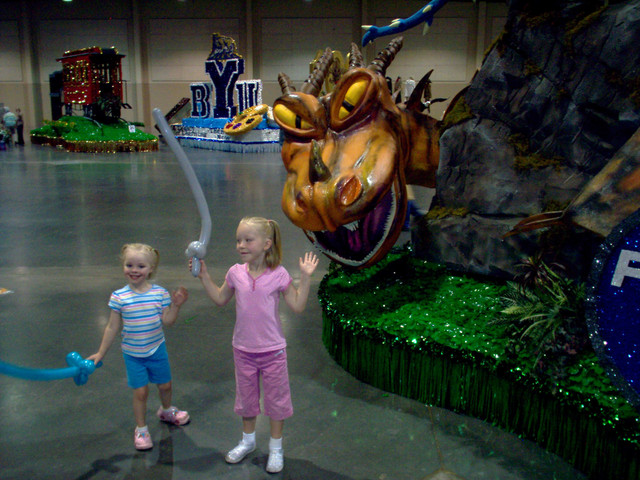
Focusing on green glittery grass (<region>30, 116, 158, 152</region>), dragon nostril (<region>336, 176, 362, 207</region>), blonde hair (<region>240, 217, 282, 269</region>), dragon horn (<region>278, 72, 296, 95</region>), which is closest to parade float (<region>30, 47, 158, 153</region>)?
green glittery grass (<region>30, 116, 158, 152</region>)

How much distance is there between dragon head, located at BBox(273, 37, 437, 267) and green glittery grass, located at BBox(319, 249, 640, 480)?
357 mm

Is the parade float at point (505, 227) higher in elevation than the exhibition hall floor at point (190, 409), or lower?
higher

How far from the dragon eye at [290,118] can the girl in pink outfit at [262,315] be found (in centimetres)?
101

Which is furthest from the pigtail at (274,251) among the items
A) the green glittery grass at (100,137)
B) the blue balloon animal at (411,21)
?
the green glittery grass at (100,137)

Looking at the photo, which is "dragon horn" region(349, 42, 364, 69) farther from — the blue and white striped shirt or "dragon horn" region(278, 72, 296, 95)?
the blue and white striped shirt

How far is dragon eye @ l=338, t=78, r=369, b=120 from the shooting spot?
295cm

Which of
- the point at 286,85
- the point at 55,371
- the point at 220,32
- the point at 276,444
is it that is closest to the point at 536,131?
the point at 286,85

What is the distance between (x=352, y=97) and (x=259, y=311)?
1.35 metres

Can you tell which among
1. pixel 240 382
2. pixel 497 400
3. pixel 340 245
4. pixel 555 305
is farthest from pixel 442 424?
pixel 340 245

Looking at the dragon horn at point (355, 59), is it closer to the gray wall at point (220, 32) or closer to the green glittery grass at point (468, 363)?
the green glittery grass at point (468, 363)

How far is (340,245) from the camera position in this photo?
10.9 ft

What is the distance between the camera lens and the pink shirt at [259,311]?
2.20 metres

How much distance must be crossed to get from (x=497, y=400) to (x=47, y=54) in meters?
26.6

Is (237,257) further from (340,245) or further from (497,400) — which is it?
(497,400)
